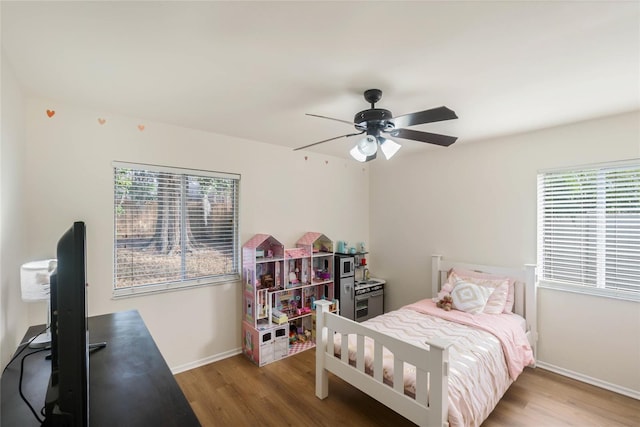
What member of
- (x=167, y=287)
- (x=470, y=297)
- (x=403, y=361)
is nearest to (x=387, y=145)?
(x=403, y=361)

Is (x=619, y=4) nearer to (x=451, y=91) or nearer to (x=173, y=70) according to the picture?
(x=451, y=91)

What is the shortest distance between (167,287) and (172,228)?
58 cm

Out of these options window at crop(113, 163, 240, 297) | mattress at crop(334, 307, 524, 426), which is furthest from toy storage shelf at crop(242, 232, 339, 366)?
mattress at crop(334, 307, 524, 426)

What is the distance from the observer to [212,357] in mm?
3125

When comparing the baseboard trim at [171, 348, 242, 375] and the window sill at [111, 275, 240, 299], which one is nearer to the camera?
the window sill at [111, 275, 240, 299]

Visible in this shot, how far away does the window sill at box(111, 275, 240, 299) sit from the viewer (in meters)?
2.62

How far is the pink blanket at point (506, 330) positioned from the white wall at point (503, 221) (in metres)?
0.50

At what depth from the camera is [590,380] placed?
8.88 ft

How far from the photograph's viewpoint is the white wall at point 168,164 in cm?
230

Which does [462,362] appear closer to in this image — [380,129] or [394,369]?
[394,369]

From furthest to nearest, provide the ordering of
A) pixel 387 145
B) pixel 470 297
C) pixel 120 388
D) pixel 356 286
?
pixel 356 286 → pixel 470 297 → pixel 387 145 → pixel 120 388

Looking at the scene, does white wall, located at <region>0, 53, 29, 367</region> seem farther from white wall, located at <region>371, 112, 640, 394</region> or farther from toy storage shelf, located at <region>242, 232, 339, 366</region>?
white wall, located at <region>371, 112, 640, 394</region>

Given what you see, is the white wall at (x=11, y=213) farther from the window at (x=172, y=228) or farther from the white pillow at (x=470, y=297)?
the white pillow at (x=470, y=297)

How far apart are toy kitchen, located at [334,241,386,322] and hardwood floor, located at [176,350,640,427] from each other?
115cm
